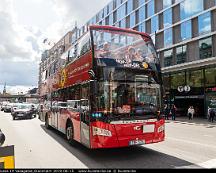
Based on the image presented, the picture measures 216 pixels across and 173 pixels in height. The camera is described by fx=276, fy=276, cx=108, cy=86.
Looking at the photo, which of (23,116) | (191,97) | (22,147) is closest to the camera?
(22,147)

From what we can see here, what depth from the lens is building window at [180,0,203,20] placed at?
30984mm

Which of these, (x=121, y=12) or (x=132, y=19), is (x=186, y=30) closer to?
(x=132, y=19)

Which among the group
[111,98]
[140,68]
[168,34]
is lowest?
[111,98]

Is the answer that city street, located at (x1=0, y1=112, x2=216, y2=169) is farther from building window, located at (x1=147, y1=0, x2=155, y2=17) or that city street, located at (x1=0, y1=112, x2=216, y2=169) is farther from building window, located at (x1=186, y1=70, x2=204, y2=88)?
building window, located at (x1=147, y1=0, x2=155, y2=17)

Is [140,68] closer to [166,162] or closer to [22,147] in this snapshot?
[166,162]

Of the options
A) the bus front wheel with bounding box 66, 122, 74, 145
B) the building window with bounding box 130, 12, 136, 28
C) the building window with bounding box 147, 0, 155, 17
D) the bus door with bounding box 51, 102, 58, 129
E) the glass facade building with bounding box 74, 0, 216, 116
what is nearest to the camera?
the bus front wheel with bounding box 66, 122, 74, 145

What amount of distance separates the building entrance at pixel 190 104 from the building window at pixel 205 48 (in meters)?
5.55

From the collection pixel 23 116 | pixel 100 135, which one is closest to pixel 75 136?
pixel 100 135

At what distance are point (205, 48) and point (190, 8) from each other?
549 cm

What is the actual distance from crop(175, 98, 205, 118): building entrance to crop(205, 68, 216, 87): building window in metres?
3.06

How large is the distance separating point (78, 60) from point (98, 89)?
2182 mm

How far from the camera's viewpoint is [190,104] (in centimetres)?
3444

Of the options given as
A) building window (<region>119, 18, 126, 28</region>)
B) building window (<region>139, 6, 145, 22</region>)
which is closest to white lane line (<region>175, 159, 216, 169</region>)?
building window (<region>139, 6, 145, 22</region>)

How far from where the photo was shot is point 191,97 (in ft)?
109
